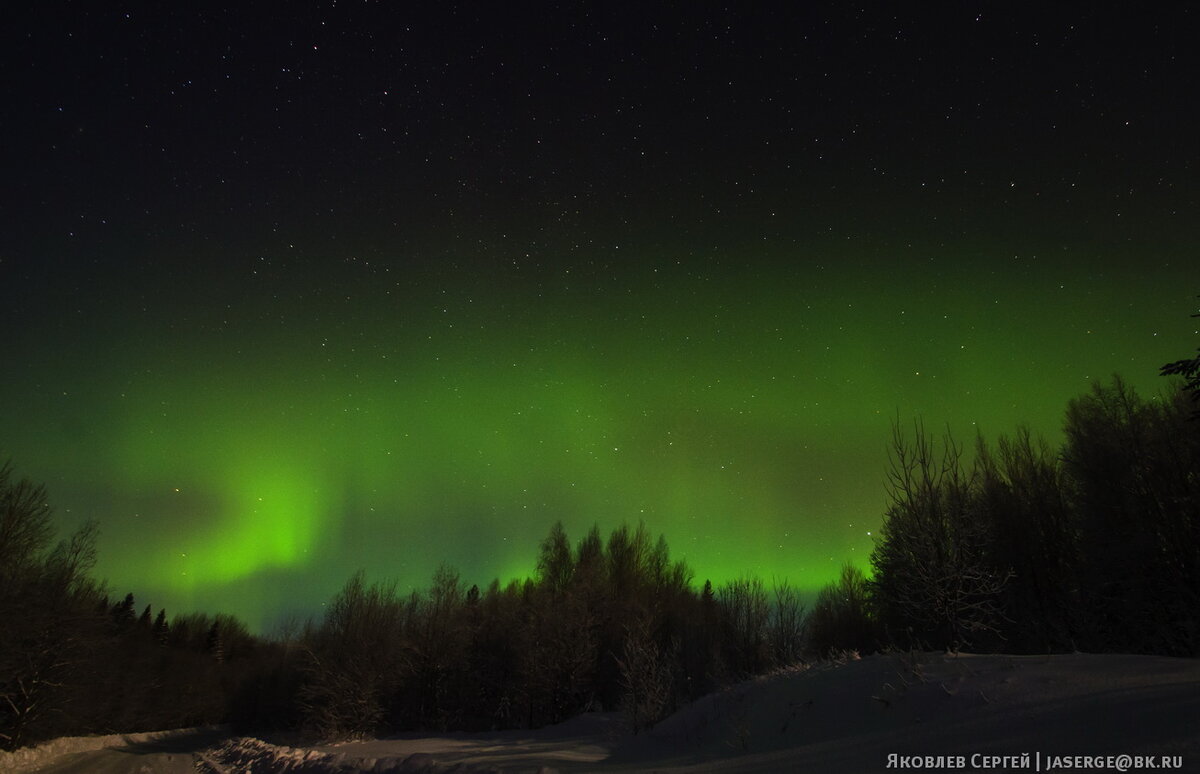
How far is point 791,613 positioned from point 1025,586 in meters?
13.8

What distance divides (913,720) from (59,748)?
49.7 meters

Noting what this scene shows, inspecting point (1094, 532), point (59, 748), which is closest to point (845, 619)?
point (1094, 532)

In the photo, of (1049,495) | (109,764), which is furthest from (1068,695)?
(109,764)

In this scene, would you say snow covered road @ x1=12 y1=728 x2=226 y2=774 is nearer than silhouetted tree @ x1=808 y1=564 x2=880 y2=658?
Yes

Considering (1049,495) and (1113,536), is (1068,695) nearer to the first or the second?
(1113,536)

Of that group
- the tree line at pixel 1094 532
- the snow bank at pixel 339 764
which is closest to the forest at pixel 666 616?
the tree line at pixel 1094 532

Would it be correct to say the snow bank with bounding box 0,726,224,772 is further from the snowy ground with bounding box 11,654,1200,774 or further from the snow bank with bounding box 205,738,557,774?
the snowy ground with bounding box 11,654,1200,774

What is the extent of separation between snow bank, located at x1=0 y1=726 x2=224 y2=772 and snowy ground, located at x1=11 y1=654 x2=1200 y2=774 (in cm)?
2569

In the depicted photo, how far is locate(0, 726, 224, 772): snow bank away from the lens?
30173mm

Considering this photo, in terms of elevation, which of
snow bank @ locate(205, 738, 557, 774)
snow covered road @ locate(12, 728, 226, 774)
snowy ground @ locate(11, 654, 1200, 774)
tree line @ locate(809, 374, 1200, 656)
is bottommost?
snow covered road @ locate(12, 728, 226, 774)

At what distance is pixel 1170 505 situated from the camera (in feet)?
90.0

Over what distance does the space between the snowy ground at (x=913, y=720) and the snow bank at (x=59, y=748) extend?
25.7 meters

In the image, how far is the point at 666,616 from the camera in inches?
2188

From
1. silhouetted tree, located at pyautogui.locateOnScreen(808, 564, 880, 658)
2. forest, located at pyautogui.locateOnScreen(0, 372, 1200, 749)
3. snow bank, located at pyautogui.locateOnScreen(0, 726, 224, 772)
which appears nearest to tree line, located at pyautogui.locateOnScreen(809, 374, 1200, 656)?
forest, located at pyautogui.locateOnScreen(0, 372, 1200, 749)
